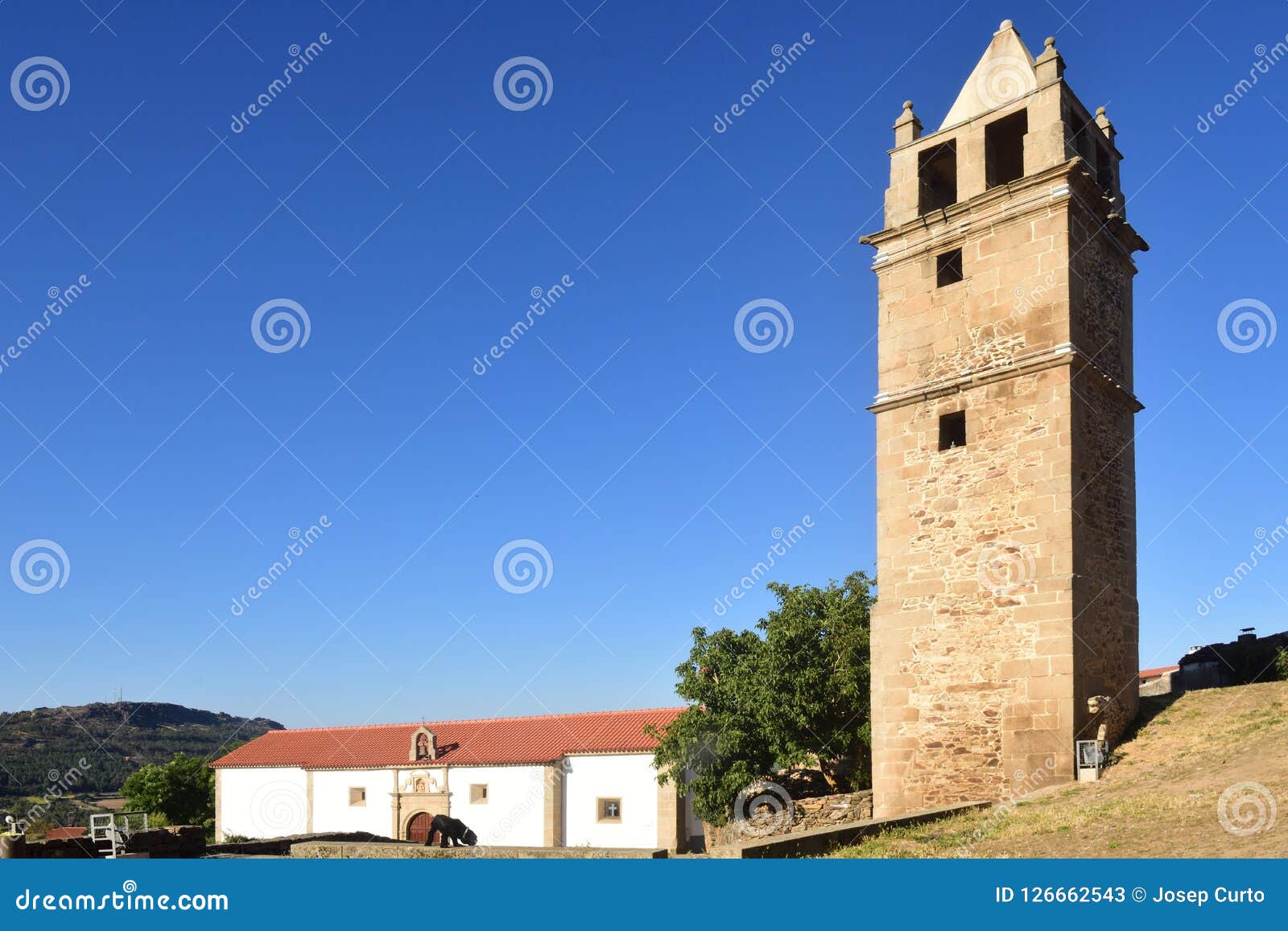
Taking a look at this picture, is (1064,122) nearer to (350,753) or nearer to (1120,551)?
(1120,551)

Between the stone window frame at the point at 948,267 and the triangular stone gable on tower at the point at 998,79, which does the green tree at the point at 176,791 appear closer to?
the stone window frame at the point at 948,267

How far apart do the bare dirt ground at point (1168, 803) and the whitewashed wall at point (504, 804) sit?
22.2m

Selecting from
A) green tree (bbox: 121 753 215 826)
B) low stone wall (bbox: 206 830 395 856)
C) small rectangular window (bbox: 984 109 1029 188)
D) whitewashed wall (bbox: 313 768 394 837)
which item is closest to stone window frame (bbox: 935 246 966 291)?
small rectangular window (bbox: 984 109 1029 188)

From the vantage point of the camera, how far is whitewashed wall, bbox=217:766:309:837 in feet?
125

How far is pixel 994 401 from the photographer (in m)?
13.8

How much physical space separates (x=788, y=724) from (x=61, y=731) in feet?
209

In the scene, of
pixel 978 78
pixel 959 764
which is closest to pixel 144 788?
pixel 959 764

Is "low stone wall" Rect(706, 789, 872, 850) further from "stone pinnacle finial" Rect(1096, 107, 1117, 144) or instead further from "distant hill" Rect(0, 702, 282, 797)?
"distant hill" Rect(0, 702, 282, 797)

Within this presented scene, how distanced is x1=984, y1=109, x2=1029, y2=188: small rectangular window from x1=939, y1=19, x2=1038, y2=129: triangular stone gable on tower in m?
0.36

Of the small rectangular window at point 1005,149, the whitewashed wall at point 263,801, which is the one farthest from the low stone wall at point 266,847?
the whitewashed wall at point 263,801

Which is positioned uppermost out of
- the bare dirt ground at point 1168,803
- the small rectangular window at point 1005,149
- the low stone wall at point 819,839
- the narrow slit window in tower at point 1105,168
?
the small rectangular window at point 1005,149

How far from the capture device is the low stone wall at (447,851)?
9516 millimetres

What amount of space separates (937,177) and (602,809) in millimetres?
22003

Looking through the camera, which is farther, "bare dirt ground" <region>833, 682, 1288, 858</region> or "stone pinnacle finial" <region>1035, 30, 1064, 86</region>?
"stone pinnacle finial" <region>1035, 30, 1064, 86</region>
